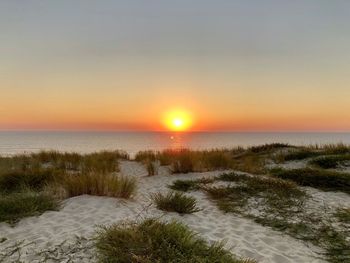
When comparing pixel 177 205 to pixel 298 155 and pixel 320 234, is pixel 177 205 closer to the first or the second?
pixel 320 234

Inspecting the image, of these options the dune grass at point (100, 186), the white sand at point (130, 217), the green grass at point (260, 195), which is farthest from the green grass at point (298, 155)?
the dune grass at point (100, 186)

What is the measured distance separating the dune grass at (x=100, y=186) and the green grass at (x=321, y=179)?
5.96m

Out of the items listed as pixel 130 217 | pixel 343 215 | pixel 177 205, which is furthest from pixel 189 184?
pixel 343 215

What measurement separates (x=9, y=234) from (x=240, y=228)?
421 cm

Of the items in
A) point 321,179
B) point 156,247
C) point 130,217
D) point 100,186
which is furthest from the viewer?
point 321,179

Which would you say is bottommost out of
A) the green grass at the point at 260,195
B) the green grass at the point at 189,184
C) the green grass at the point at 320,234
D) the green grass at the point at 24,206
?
the green grass at the point at 320,234

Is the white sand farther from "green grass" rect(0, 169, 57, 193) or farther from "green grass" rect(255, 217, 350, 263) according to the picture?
"green grass" rect(0, 169, 57, 193)

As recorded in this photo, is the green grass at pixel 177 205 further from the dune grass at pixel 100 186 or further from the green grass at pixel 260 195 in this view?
the dune grass at pixel 100 186

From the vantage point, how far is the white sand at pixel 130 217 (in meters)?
5.87

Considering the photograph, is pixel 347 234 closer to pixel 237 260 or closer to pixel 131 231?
pixel 237 260

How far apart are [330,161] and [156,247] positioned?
506 inches

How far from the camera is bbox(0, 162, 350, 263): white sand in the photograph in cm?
587

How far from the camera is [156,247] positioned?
5.12 meters

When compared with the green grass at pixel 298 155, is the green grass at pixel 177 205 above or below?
below
